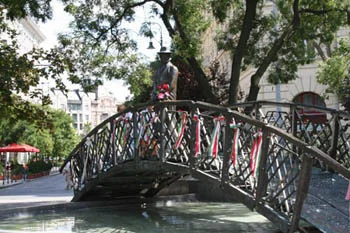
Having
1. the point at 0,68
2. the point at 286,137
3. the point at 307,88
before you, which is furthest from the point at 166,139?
the point at 307,88

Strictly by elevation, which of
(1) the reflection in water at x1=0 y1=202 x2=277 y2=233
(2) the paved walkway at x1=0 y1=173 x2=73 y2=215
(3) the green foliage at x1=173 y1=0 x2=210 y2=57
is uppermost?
(3) the green foliage at x1=173 y1=0 x2=210 y2=57

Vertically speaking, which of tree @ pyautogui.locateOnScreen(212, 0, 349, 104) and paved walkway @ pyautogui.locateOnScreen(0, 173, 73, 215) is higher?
tree @ pyautogui.locateOnScreen(212, 0, 349, 104)

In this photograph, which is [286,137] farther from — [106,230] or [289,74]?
[289,74]

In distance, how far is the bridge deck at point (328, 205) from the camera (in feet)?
26.0

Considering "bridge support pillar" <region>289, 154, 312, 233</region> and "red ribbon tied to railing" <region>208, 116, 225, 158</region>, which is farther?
"red ribbon tied to railing" <region>208, 116, 225, 158</region>

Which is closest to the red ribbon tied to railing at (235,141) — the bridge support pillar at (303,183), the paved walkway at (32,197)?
the bridge support pillar at (303,183)

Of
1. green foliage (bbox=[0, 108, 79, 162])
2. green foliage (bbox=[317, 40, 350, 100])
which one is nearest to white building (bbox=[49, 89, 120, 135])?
green foliage (bbox=[0, 108, 79, 162])

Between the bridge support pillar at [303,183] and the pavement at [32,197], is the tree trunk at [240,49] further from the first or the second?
the bridge support pillar at [303,183]

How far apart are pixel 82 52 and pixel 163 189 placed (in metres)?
5.59

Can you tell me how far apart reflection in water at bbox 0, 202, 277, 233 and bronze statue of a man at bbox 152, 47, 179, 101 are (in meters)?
2.92

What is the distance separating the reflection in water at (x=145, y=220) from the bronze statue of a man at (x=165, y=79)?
2.92 meters

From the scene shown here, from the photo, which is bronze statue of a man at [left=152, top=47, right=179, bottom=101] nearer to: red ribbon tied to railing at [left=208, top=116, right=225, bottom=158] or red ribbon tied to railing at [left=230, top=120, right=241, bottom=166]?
red ribbon tied to railing at [left=208, top=116, right=225, bottom=158]

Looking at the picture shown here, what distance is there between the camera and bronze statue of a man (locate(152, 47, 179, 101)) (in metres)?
12.7

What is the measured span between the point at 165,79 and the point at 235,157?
161 inches
